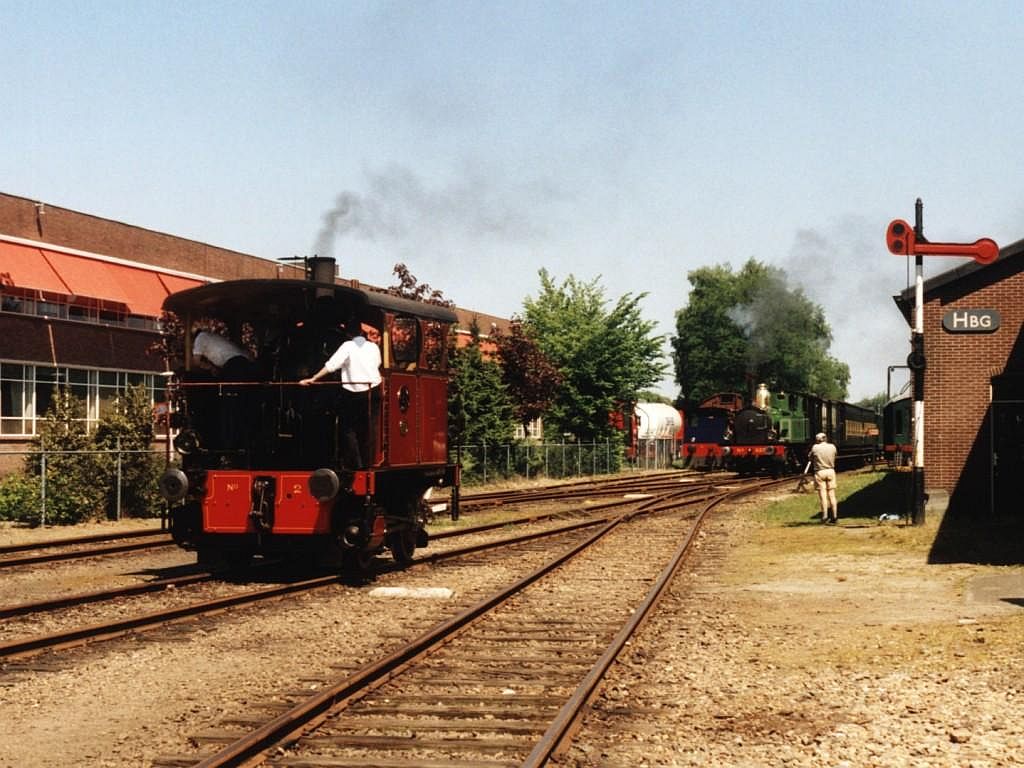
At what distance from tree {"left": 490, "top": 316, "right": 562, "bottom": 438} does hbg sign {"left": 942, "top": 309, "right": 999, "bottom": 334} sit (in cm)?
2616

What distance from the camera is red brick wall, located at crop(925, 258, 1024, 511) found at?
882 inches

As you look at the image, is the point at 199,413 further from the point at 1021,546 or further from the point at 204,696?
the point at 1021,546

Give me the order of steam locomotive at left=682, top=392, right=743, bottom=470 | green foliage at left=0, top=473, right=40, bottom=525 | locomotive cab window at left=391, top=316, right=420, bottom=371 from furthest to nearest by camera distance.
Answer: steam locomotive at left=682, top=392, right=743, bottom=470
green foliage at left=0, top=473, right=40, bottom=525
locomotive cab window at left=391, top=316, right=420, bottom=371

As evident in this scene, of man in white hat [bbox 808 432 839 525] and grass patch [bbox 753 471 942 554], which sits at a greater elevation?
man in white hat [bbox 808 432 839 525]

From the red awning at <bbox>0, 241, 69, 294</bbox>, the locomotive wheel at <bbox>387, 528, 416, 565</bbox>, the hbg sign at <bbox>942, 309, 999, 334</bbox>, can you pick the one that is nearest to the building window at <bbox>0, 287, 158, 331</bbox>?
the red awning at <bbox>0, 241, 69, 294</bbox>

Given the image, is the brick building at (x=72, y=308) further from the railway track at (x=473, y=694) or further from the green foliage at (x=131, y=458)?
the railway track at (x=473, y=694)

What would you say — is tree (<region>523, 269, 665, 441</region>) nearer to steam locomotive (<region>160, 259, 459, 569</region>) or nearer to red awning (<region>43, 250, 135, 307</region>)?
red awning (<region>43, 250, 135, 307</region>)

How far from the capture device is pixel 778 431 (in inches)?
1857

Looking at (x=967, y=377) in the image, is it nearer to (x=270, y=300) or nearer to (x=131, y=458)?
(x=270, y=300)

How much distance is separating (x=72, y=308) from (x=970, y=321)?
31.2 meters

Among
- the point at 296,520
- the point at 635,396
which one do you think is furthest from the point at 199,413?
the point at 635,396

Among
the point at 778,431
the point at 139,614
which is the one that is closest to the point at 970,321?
the point at 139,614

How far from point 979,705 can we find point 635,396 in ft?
156

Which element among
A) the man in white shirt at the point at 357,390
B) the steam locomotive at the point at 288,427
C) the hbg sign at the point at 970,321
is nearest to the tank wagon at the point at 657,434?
the hbg sign at the point at 970,321
